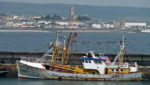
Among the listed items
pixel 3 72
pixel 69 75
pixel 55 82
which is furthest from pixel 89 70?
pixel 3 72

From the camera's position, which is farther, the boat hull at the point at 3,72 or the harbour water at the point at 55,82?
the boat hull at the point at 3,72

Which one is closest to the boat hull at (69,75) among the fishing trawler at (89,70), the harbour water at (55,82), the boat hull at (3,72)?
the fishing trawler at (89,70)

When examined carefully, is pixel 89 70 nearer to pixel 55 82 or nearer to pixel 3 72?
pixel 55 82

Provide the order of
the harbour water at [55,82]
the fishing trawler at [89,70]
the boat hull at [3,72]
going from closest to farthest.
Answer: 1. the harbour water at [55,82]
2. the fishing trawler at [89,70]
3. the boat hull at [3,72]

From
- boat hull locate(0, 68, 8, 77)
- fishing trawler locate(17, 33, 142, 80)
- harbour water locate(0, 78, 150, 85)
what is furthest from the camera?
boat hull locate(0, 68, 8, 77)

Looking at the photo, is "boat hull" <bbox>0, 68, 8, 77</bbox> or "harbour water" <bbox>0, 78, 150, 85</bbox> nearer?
"harbour water" <bbox>0, 78, 150, 85</bbox>

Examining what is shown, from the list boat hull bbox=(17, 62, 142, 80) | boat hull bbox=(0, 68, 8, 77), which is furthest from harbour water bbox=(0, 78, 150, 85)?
boat hull bbox=(0, 68, 8, 77)

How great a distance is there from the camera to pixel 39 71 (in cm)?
4641

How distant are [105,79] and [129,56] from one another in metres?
7.63

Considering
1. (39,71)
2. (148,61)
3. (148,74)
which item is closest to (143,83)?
(148,74)

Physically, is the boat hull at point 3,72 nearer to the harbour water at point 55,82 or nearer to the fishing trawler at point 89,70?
the harbour water at point 55,82

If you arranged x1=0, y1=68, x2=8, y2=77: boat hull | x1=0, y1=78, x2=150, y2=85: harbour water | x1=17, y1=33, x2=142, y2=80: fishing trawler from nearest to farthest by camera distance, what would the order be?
x1=0, y1=78, x2=150, y2=85: harbour water, x1=17, y1=33, x2=142, y2=80: fishing trawler, x1=0, y1=68, x2=8, y2=77: boat hull

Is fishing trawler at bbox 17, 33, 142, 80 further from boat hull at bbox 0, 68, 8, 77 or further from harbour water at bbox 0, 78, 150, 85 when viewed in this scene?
boat hull at bbox 0, 68, 8, 77

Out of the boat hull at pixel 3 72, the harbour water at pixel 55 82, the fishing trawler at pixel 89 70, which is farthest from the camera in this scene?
the boat hull at pixel 3 72
